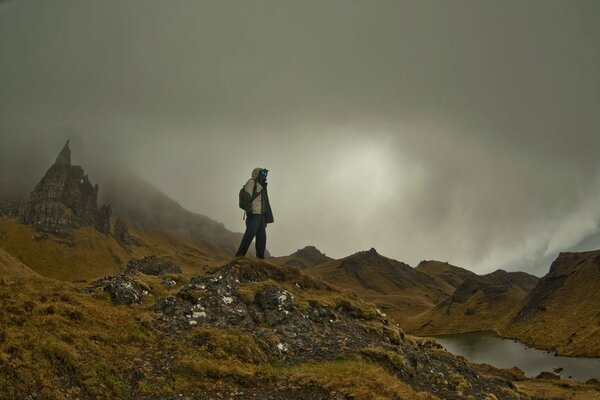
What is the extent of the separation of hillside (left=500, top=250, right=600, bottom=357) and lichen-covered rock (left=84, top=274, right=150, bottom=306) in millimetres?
112734

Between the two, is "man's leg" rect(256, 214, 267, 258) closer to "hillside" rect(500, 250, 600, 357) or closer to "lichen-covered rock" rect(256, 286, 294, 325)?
"lichen-covered rock" rect(256, 286, 294, 325)

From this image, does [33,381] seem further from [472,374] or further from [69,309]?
[472,374]

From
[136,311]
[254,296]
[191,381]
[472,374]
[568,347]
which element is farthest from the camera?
[568,347]

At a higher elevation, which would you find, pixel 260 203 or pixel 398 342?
pixel 260 203

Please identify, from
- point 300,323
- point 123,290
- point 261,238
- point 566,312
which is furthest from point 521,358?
point 123,290

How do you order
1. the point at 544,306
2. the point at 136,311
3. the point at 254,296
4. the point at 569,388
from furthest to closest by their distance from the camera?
the point at 544,306 < the point at 569,388 < the point at 254,296 < the point at 136,311

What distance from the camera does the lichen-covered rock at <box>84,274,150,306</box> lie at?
853 inches

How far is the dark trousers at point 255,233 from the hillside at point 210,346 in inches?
41.9

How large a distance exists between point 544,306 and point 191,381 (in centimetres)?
18137

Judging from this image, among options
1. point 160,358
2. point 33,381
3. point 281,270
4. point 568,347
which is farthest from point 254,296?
point 568,347

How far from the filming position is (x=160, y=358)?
55.1 ft

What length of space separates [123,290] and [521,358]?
371ft

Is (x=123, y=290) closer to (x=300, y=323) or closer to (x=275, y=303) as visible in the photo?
(x=275, y=303)

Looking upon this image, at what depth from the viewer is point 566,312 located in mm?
143250
